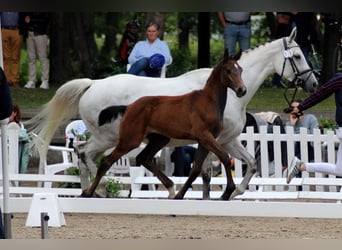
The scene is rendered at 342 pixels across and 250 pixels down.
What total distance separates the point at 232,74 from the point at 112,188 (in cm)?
180

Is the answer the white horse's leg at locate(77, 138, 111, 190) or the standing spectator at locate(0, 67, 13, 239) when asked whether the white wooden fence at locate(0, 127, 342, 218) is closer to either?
the white horse's leg at locate(77, 138, 111, 190)

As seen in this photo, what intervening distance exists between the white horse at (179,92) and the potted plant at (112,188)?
0.64 ft

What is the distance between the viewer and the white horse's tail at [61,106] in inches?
492

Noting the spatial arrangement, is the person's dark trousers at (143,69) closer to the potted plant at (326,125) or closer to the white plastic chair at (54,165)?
the white plastic chair at (54,165)

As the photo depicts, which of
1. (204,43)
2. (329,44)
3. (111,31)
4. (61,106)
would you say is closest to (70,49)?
(204,43)

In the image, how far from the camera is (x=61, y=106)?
41.1 feet

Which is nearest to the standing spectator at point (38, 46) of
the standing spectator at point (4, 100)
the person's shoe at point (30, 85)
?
the person's shoe at point (30, 85)

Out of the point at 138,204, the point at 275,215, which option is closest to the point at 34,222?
the point at 138,204

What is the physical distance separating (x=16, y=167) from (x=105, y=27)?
13.5 meters

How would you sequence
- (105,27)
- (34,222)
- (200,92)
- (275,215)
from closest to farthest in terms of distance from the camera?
(34,222), (275,215), (200,92), (105,27)

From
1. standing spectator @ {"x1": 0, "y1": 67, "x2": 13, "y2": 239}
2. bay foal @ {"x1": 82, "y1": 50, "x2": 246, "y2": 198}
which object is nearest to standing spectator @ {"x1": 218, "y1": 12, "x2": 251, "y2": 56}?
bay foal @ {"x1": 82, "y1": 50, "x2": 246, "y2": 198}

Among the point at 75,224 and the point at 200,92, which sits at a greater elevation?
the point at 200,92
